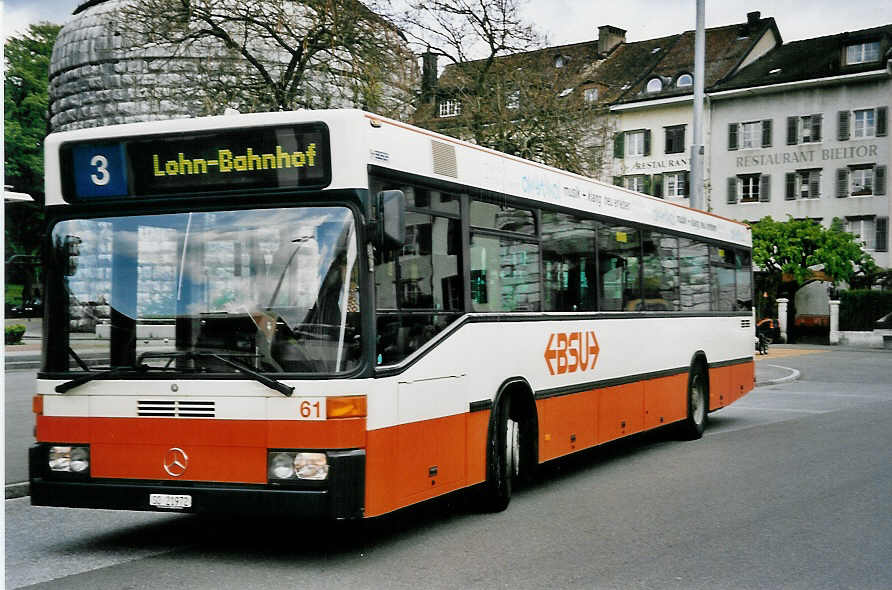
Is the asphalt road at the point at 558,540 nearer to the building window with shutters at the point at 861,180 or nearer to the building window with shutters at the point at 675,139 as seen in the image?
the building window with shutters at the point at 861,180

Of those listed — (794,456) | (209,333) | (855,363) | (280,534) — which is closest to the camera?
(209,333)

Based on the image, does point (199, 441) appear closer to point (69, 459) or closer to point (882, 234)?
point (69, 459)

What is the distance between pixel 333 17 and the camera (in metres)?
20.5

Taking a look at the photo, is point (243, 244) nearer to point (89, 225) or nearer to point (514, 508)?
point (89, 225)

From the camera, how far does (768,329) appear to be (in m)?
47.9

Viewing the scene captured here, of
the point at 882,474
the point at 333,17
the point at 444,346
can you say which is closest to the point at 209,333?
the point at 444,346

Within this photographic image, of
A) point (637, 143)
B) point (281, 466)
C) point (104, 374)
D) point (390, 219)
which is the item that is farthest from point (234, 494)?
point (637, 143)

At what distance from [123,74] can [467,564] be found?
34.3 meters

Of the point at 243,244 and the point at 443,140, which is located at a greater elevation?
the point at 443,140

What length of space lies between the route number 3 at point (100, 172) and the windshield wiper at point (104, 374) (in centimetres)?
125

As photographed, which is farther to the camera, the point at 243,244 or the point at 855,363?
the point at 855,363

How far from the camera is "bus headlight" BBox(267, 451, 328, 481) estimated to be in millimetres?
7113

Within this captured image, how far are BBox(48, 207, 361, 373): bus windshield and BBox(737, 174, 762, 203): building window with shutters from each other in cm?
6197

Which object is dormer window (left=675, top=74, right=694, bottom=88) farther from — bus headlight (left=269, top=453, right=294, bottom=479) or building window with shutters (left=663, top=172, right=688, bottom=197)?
bus headlight (left=269, top=453, right=294, bottom=479)
